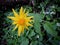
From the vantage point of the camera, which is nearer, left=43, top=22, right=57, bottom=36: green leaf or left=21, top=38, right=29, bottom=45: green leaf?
left=43, top=22, right=57, bottom=36: green leaf

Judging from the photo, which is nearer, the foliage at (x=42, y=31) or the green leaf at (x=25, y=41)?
the foliage at (x=42, y=31)

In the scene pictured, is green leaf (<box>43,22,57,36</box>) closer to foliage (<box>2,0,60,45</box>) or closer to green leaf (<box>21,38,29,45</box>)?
foliage (<box>2,0,60,45</box>)

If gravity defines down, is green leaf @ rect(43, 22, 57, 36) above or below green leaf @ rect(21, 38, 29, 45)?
above

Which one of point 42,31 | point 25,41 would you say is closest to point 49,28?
point 42,31

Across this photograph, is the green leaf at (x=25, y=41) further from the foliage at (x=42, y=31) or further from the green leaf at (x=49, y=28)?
the green leaf at (x=49, y=28)

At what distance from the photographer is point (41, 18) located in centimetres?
222

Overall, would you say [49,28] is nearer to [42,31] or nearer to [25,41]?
[42,31]

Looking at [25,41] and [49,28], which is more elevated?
[49,28]

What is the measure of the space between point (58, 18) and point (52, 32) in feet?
0.99

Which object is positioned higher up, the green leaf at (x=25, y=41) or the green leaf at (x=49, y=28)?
the green leaf at (x=49, y=28)

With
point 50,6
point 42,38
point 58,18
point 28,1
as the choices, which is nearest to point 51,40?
point 42,38

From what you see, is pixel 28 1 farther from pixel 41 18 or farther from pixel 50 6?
pixel 41 18

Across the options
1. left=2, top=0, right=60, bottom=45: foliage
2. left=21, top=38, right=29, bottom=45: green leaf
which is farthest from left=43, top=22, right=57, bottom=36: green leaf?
left=21, top=38, right=29, bottom=45: green leaf

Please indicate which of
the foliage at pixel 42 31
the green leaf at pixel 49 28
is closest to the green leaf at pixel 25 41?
the foliage at pixel 42 31
